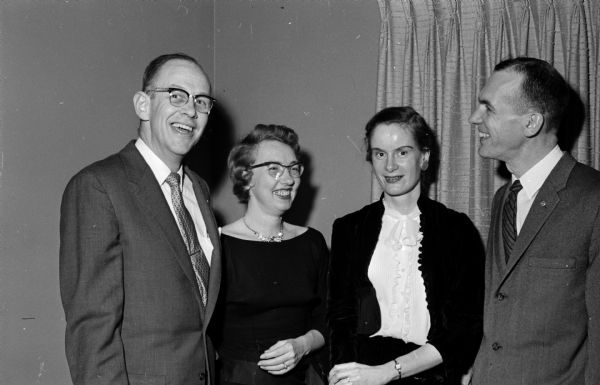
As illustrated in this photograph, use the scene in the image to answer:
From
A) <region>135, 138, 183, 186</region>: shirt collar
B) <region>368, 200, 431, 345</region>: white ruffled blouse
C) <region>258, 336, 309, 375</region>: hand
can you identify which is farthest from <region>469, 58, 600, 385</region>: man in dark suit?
<region>135, 138, 183, 186</region>: shirt collar

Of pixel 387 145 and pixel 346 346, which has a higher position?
pixel 387 145

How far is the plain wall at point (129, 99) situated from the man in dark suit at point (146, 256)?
43cm

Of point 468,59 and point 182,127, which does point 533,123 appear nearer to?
point 468,59

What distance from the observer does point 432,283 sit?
228cm

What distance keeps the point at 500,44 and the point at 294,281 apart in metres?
1.58

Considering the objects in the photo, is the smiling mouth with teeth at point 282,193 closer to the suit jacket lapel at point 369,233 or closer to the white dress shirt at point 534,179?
the suit jacket lapel at point 369,233

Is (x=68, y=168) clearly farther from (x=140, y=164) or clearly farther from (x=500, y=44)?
(x=500, y=44)

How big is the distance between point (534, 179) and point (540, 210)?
0.17m

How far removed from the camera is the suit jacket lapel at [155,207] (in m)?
1.96

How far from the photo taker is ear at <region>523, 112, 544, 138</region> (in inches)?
82.9

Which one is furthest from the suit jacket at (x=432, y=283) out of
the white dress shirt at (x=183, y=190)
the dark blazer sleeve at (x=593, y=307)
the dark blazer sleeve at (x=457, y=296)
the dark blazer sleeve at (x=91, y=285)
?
the dark blazer sleeve at (x=91, y=285)

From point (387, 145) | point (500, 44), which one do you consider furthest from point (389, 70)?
point (387, 145)

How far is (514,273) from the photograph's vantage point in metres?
2.00

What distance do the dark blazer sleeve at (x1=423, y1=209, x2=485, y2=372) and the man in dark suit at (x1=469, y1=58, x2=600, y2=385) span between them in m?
0.12
